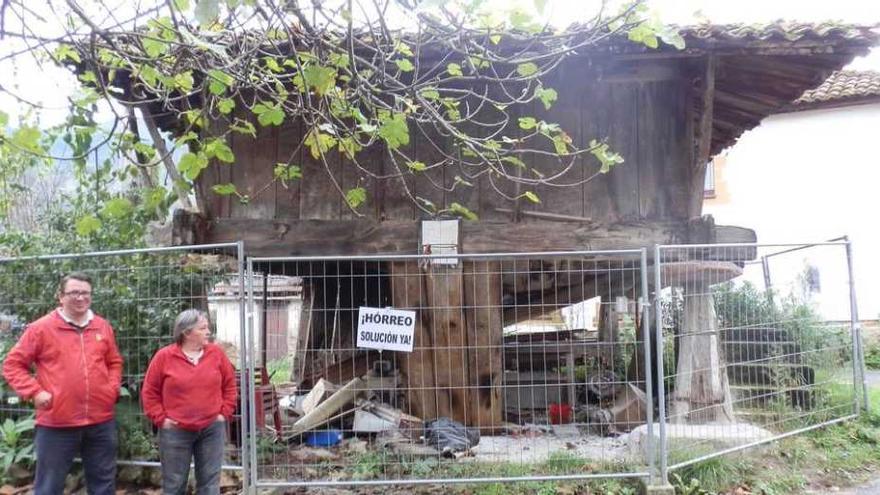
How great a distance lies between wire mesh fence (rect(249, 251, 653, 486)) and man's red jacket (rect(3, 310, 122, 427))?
43.4 inches

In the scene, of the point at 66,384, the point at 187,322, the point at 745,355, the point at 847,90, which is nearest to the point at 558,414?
the point at 745,355

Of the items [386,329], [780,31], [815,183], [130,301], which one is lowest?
[386,329]

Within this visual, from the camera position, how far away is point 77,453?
448 centimetres

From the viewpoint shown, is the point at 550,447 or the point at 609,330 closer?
the point at 550,447

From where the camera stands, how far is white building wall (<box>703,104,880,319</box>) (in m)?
13.8

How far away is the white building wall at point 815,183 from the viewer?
13.8 meters

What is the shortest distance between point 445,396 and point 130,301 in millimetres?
2925

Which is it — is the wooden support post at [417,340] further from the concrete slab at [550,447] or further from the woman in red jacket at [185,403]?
the woman in red jacket at [185,403]

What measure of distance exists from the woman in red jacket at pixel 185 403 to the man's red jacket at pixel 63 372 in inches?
16.6

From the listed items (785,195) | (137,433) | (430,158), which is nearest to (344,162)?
(430,158)

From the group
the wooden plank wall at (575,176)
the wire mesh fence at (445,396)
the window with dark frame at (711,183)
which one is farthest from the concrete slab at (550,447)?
the window with dark frame at (711,183)

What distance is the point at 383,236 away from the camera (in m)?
6.18

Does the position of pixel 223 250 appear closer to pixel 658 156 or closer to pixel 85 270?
pixel 85 270

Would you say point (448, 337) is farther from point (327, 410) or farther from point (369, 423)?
point (327, 410)
